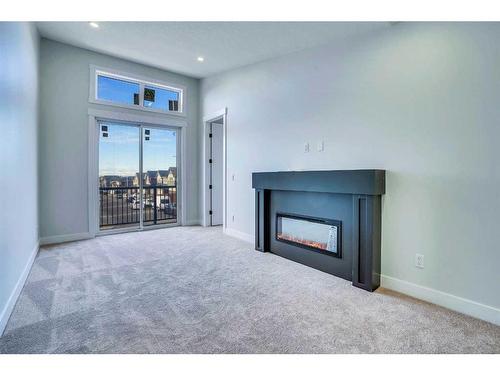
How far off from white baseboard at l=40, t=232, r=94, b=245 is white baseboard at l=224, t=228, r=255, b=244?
228cm

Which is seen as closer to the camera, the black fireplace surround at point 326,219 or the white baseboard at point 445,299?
the white baseboard at point 445,299

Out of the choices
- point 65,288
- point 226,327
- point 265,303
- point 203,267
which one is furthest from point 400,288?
point 65,288

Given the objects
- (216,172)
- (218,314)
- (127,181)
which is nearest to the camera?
(218,314)

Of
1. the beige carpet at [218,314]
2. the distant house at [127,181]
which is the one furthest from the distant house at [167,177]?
the beige carpet at [218,314]

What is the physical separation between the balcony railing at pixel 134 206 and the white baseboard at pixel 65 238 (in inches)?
16.3

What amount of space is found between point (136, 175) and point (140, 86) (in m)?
1.63

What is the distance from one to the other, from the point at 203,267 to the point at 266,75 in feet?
9.38

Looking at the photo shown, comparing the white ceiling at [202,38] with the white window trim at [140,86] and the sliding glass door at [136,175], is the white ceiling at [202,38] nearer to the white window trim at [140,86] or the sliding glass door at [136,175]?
the white window trim at [140,86]

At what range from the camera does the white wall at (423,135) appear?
203 cm

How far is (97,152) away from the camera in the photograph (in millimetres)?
4488

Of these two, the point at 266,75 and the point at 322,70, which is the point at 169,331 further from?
the point at 266,75

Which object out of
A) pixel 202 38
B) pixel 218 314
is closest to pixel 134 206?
pixel 202 38

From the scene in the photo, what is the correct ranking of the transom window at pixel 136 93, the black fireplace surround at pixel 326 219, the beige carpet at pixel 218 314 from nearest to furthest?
the beige carpet at pixel 218 314, the black fireplace surround at pixel 326 219, the transom window at pixel 136 93

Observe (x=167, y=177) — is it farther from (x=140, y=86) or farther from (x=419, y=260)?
(x=419, y=260)
